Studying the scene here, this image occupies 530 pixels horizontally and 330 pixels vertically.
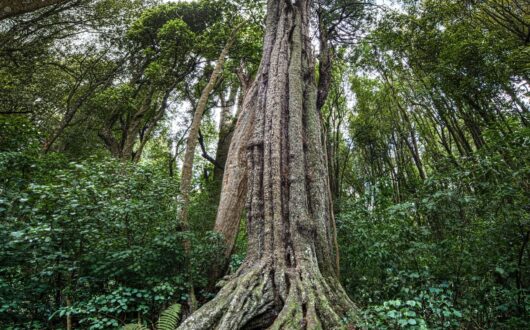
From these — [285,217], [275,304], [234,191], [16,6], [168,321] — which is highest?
[16,6]

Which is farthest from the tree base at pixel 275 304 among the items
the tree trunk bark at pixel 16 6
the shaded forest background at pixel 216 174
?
the tree trunk bark at pixel 16 6

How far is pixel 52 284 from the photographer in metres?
3.57

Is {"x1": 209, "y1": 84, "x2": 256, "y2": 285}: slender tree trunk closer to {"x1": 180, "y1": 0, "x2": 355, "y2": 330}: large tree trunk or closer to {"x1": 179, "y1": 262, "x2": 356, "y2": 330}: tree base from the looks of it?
{"x1": 180, "y1": 0, "x2": 355, "y2": 330}: large tree trunk

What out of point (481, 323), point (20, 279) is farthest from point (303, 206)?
point (20, 279)

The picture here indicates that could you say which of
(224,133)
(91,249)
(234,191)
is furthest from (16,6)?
(224,133)

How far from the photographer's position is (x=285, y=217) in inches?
140

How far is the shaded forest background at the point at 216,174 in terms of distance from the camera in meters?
3.42

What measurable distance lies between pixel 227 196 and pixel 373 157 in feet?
33.4

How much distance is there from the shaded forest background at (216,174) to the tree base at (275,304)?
40 centimetres

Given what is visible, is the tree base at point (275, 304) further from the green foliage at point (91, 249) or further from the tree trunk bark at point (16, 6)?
the tree trunk bark at point (16, 6)

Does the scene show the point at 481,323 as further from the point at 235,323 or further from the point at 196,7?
the point at 196,7

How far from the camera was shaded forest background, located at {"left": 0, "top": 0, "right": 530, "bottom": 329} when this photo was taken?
11.2 feet

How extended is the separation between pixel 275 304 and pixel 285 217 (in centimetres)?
104

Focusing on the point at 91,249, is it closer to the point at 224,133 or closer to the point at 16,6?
the point at 16,6
